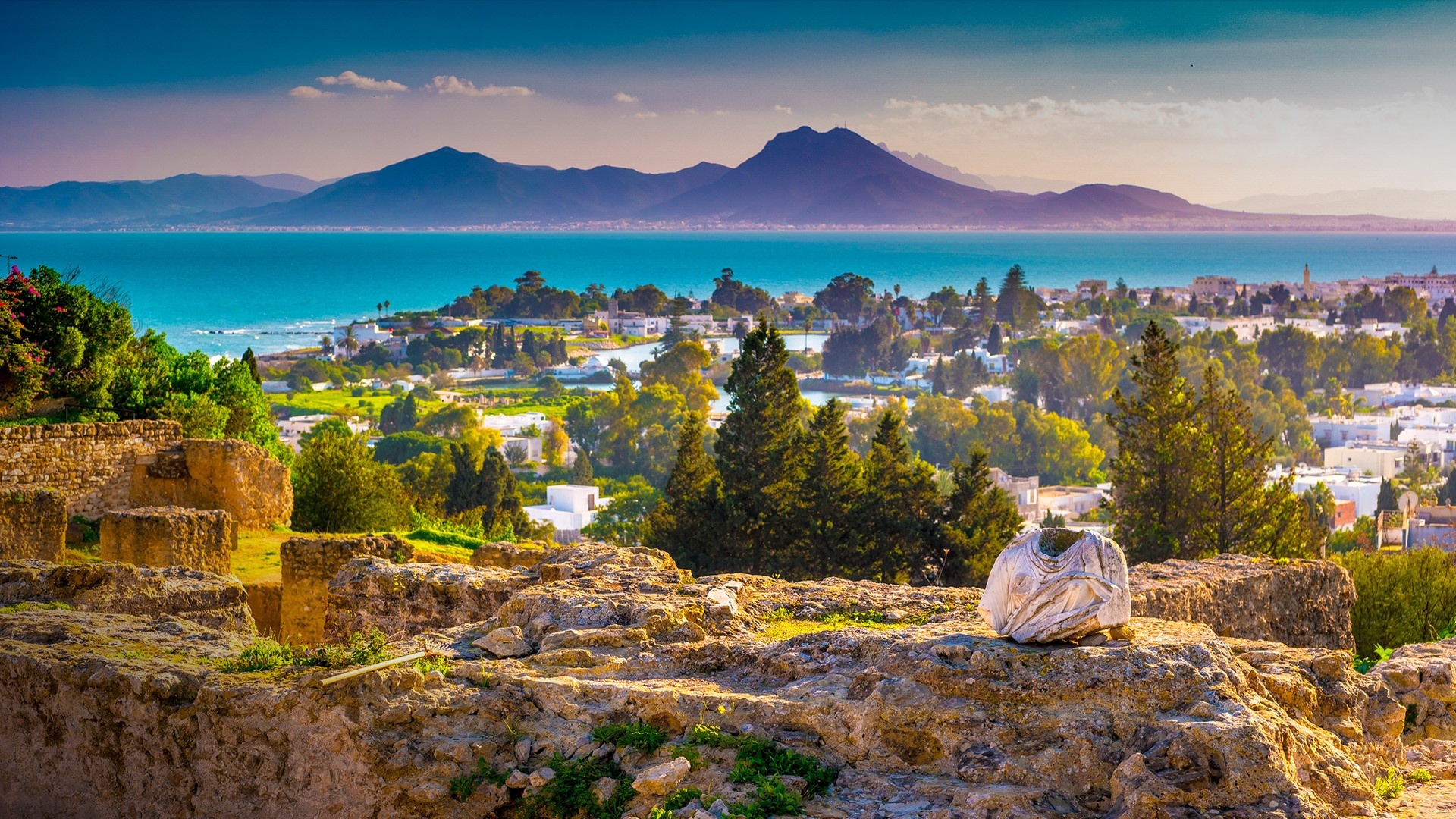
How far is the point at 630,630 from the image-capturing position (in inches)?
313

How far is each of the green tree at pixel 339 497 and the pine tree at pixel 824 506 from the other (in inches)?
252

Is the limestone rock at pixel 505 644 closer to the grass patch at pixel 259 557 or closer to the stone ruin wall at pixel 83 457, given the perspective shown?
the grass patch at pixel 259 557

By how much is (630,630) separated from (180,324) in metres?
136

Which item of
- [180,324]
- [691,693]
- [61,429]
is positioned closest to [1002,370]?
[180,324]

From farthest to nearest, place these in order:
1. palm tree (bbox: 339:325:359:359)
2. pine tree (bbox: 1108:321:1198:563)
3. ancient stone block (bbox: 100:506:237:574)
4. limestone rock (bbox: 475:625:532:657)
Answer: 1. palm tree (bbox: 339:325:359:359)
2. pine tree (bbox: 1108:321:1198:563)
3. ancient stone block (bbox: 100:506:237:574)
4. limestone rock (bbox: 475:625:532:657)

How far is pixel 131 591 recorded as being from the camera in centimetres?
1029

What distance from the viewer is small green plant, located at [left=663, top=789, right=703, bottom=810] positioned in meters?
6.39

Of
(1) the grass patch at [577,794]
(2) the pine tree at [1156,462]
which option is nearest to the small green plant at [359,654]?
(1) the grass patch at [577,794]

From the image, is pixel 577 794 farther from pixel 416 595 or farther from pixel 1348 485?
pixel 1348 485

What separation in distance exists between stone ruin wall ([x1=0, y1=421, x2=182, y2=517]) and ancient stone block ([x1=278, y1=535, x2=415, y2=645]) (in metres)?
4.04

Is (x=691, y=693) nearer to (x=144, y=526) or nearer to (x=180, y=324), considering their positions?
(x=144, y=526)

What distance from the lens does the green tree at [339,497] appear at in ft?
62.0

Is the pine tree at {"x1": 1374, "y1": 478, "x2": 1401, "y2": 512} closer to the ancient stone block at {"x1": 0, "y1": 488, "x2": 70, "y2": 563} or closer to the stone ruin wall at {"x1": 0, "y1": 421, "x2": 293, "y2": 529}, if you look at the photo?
the stone ruin wall at {"x1": 0, "y1": 421, "x2": 293, "y2": 529}

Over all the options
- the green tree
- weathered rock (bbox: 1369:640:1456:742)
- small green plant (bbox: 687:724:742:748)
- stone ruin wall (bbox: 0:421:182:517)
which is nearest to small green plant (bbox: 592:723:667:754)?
small green plant (bbox: 687:724:742:748)
